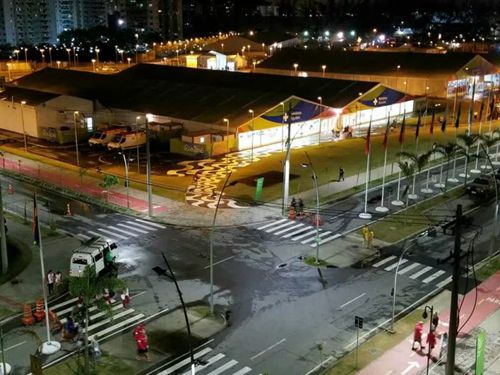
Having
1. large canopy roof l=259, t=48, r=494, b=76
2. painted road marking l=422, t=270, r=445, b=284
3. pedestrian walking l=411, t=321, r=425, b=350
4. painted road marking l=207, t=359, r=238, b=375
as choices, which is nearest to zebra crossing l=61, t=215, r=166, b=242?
painted road marking l=207, t=359, r=238, b=375

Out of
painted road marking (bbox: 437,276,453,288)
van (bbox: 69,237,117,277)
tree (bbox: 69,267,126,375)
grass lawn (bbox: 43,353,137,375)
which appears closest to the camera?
tree (bbox: 69,267,126,375)

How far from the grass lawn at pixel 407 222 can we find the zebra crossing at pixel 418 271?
3719 mm

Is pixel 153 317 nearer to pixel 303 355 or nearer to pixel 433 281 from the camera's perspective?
pixel 303 355

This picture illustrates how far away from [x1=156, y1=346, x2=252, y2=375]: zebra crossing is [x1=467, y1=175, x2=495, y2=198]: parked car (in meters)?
32.2

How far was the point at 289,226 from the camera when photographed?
4466 centimetres

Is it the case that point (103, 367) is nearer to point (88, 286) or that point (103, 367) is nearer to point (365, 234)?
point (88, 286)

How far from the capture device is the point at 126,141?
69812mm

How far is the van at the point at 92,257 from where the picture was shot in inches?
1352

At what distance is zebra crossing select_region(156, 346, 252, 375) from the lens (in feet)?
85.5

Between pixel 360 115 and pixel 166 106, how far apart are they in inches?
1040

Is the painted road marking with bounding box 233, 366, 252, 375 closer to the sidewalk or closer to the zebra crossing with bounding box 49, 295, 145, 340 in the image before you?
the sidewalk

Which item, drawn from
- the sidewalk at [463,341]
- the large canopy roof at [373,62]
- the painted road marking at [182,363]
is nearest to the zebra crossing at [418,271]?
the sidewalk at [463,341]

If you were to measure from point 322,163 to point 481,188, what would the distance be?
17.5 meters

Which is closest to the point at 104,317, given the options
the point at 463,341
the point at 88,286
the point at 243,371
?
the point at 88,286
